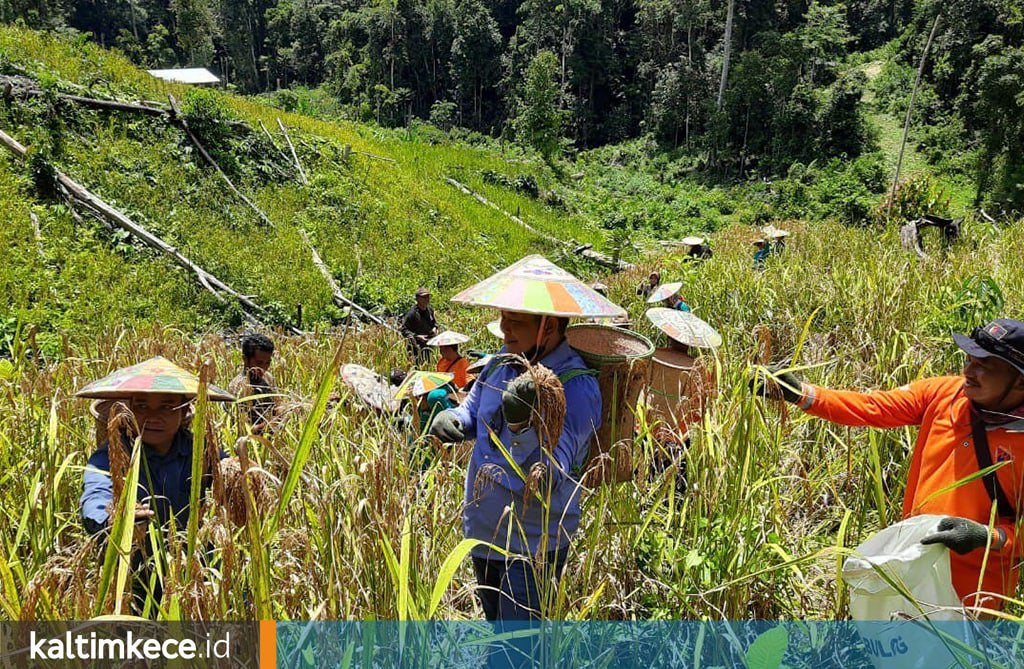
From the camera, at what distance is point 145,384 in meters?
1.76

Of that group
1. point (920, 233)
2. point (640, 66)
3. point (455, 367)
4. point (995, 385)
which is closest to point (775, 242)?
point (920, 233)

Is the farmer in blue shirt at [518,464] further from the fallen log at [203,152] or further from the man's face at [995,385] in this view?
the fallen log at [203,152]

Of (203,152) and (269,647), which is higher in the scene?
(203,152)

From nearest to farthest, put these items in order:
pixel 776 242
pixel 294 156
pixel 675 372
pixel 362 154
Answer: pixel 675 372
pixel 776 242
pixel 294 156
pixel 362 154

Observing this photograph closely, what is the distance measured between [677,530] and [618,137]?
37.7 m

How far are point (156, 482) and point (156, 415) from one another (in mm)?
200

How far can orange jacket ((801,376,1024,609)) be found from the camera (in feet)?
5.17

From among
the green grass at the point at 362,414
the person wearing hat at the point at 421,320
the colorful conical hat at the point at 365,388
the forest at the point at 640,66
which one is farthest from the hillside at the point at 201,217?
the forest at the point at 640,66

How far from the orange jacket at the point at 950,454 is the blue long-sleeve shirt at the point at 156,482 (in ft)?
6.55

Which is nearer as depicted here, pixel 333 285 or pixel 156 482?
pixel 156 482

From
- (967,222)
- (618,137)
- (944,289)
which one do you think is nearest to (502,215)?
(967,222)

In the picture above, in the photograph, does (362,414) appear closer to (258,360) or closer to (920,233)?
(258,360)

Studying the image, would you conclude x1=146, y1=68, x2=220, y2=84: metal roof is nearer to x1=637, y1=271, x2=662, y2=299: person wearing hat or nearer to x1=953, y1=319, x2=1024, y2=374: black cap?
x1=637, y1=271, x2=662, y2=299: person wearing hat

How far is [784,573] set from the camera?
1.71m
